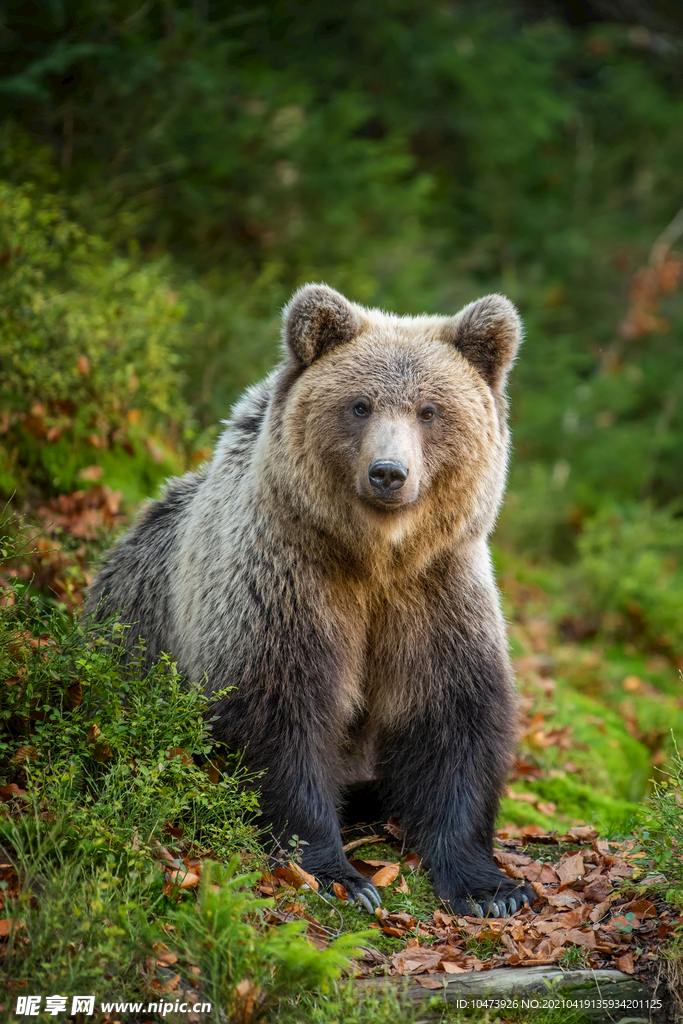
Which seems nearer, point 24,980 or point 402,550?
point 24,980

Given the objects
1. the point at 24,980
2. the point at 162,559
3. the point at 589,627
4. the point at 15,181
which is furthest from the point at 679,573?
the point at 24,980

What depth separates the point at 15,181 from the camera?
828cm

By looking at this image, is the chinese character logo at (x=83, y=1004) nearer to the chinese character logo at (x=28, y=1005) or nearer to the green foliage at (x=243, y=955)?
the chinese character logo at (x=28, y=1005)

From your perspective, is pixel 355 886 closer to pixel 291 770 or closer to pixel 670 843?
pixel 291 770

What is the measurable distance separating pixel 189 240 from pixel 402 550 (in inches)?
299

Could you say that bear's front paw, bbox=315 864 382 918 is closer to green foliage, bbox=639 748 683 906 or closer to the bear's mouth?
green foliage, bbox=639 748 683 906

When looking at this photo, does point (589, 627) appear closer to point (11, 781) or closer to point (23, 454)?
point (23, 454)

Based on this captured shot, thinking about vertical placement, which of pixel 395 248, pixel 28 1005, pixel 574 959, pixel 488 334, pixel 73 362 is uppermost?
pixel 395 248

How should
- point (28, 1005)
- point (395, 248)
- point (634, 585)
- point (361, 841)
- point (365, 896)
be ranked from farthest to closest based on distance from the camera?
point (395, 248)
point (634, 585)
point (361, 841)
point (365, 896)
point (28, 1005)

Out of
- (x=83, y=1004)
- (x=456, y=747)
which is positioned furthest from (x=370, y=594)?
(x=83, y=1004)

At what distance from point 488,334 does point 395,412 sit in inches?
28.4

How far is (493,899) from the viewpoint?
4508 millimetres

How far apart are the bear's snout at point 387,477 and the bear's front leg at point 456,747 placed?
38.0 inches

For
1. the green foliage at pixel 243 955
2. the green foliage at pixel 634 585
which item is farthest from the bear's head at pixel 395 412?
the green foliage at pixel 634 585
